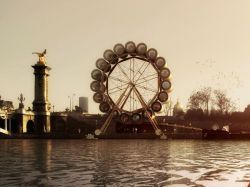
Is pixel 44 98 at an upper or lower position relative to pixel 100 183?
upper

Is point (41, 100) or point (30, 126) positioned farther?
point (30, 126)

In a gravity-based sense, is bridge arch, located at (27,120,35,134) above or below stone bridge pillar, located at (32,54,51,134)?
below

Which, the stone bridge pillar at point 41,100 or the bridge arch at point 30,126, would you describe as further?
the bridge arch at point 30,126

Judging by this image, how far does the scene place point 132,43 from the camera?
270 ft

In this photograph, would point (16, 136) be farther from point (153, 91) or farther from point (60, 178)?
point (60, 178)

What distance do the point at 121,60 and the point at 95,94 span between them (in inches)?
281

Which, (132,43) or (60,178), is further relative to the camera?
(132,43)

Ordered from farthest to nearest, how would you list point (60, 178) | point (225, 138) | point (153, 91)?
point (225, 138) < point (153, 91) < point (60, 178)

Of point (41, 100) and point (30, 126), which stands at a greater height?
point (41, 100)

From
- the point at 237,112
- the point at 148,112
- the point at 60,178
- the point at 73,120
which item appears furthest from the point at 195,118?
the point at 60,178

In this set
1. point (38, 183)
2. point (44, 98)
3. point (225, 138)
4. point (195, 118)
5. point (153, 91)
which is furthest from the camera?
point (195, 118)

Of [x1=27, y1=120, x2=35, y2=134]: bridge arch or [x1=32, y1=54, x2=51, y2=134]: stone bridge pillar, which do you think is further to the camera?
[x1=27, y1=120, x2=35, y2=134]: bridge arch

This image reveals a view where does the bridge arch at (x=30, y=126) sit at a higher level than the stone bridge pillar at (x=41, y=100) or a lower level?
lower

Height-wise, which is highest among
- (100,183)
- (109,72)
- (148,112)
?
(109,72)
